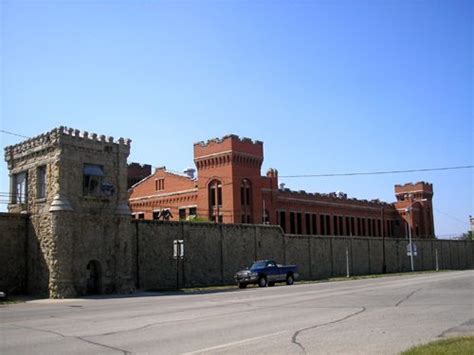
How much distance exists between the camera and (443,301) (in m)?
18.7

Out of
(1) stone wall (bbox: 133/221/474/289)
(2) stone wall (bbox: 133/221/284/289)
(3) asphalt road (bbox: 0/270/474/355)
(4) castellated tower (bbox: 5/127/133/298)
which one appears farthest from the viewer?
(1) stone wall (bbox: 133/221/474/289)

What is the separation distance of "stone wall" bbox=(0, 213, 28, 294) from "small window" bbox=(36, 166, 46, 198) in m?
1.71

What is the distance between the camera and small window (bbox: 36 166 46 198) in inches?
1236

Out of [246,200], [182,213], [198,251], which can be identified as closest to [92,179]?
[198,251]

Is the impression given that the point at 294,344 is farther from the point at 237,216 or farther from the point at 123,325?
A: the point at 237,216

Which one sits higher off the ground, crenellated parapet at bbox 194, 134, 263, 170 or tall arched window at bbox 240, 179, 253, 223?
crenellated parapet at bbox 194, 134, 263, 170

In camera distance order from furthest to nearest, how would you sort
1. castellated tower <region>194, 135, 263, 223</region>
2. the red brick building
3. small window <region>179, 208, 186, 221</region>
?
small window <region>179, 208, 186, 221</region>
the red brick building
castellated tower <region>194, 135, 263, 223</region>

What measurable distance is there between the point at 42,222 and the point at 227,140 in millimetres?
30434

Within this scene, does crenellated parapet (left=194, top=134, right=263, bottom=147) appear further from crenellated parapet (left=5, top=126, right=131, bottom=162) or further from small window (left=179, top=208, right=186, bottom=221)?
crenellated parapet (left=5, top=126, right=131, bottom=162)

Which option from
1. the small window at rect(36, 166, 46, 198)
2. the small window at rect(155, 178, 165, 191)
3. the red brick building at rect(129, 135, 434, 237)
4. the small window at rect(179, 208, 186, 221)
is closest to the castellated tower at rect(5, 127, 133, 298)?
the small window at rect(36, 166, 46, 198)

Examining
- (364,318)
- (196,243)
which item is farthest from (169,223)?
(364,318)

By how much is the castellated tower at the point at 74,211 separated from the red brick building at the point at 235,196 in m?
25.5

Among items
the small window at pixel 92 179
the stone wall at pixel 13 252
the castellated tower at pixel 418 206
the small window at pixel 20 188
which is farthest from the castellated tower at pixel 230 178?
the castellated tower at pixel 418 206

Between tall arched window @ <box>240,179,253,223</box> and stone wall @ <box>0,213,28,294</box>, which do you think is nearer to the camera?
stone wall @ <box>0,213,28,294</box>
